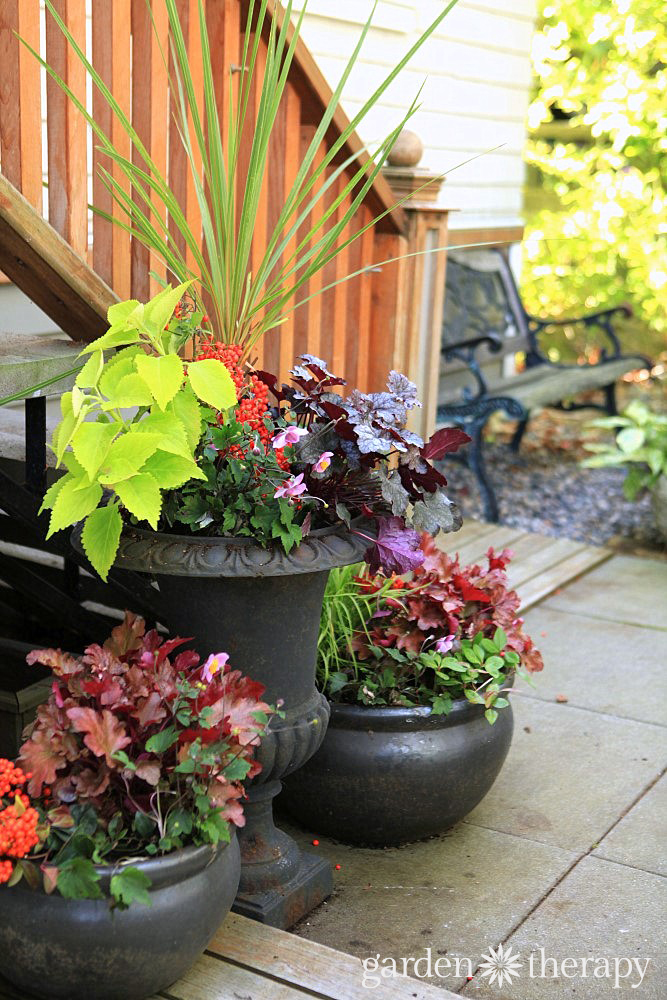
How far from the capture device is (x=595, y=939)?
225cm

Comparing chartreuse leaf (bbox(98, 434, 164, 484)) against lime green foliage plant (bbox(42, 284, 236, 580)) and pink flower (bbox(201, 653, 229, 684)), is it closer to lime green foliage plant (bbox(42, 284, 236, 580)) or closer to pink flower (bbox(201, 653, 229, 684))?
lime green foliage plant (bbox(42, 284, 236, 580))

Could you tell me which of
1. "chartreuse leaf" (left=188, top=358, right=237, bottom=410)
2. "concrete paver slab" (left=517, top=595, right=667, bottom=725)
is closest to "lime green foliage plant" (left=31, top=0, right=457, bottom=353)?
"chartreuse leaf" (left=188, top=358, right=237, bottom=410)

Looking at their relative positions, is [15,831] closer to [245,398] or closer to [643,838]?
[245,398]

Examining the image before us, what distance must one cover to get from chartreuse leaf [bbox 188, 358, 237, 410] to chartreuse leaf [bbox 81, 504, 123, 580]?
0.23 meters

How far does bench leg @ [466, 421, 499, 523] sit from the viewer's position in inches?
206

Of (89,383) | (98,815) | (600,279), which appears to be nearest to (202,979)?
(98,815)

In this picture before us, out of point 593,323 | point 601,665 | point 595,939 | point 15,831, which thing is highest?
point 593,323

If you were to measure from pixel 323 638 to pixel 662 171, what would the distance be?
616 cm

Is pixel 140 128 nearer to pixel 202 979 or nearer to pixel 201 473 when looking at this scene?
pixel 201 473

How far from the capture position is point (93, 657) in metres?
1.99

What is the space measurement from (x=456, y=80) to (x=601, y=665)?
372cm

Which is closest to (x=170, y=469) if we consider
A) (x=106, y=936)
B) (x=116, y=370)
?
(x=116, y=370)

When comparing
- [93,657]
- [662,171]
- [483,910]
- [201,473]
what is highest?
[662,171]

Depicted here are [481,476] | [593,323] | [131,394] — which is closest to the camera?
[131,394]
